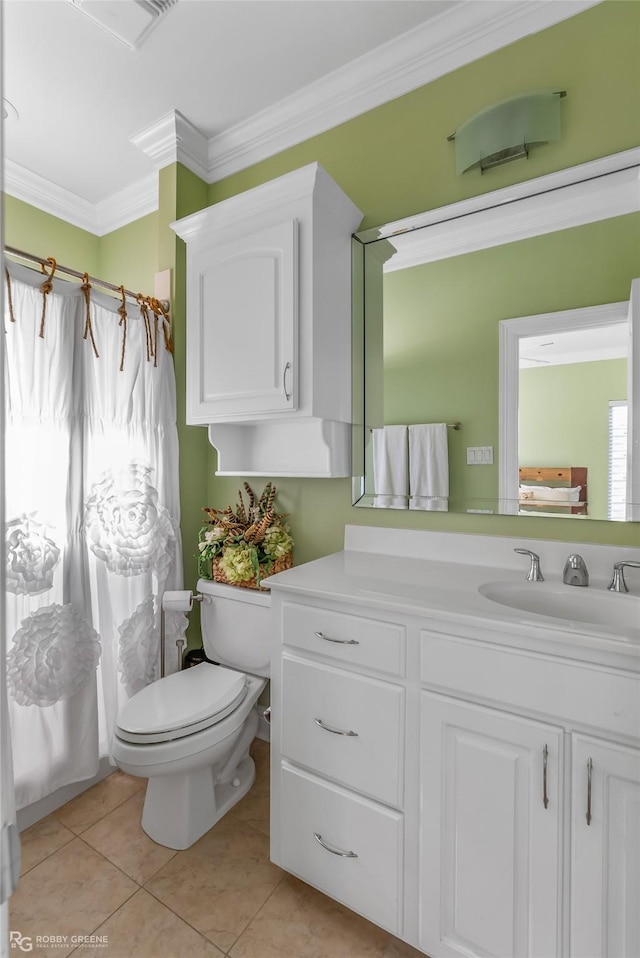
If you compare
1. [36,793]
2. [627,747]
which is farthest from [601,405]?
[36,793]

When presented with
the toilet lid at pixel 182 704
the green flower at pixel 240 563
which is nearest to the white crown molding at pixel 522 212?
the green flower at pixel 240 563

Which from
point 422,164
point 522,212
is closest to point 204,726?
point 522,212

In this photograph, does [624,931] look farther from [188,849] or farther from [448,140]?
[448,140]

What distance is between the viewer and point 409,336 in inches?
66.4

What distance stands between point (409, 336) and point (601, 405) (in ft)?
2.10

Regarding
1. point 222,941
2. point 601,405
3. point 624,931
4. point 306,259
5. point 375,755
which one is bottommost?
point 222,941

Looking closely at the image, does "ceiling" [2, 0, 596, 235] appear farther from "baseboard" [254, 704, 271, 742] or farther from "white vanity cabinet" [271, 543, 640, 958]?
"baseboard" [254, 704, 271, 742]

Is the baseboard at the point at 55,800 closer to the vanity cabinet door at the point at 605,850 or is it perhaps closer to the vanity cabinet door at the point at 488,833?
the vanity cabinet door at the point at 488,833

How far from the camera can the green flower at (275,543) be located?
191 centimetres

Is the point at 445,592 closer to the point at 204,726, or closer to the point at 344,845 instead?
the point at 344,845

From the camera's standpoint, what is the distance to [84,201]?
8.78 feet

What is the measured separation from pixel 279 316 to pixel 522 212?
811mm

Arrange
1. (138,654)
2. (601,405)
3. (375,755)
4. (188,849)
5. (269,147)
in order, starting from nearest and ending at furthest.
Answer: (375,755)
(601,405)
(188,849)
(138,654)
(269,147)

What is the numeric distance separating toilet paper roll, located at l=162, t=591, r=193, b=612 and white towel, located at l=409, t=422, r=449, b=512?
94 centimetres
